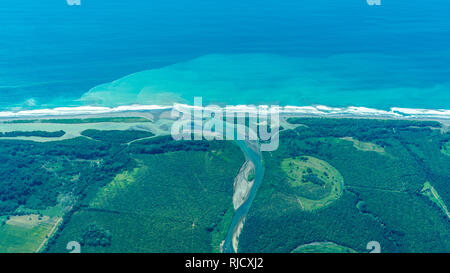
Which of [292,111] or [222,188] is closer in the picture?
[222,188]

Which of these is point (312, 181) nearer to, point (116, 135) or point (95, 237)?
point (95, 237)

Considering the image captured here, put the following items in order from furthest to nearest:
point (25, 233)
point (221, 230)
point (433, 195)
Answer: point (433, 195), point (221, 230), point (25, 233)

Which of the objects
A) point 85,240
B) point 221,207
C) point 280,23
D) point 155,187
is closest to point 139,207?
point 155,187

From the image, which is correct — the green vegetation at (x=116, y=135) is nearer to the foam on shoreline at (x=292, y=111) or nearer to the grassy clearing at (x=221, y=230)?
the foam on shoreline at (x=292, y=111)

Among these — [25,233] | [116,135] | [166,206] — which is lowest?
[25,233]

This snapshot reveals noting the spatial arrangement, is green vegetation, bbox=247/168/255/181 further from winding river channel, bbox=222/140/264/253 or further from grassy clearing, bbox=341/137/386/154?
grassy clearing, bbox=341/137/386/154

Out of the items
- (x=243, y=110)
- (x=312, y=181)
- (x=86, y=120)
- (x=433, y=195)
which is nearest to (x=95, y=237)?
(x=86, y=120)

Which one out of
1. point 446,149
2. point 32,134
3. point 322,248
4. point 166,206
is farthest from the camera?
point 32,134
